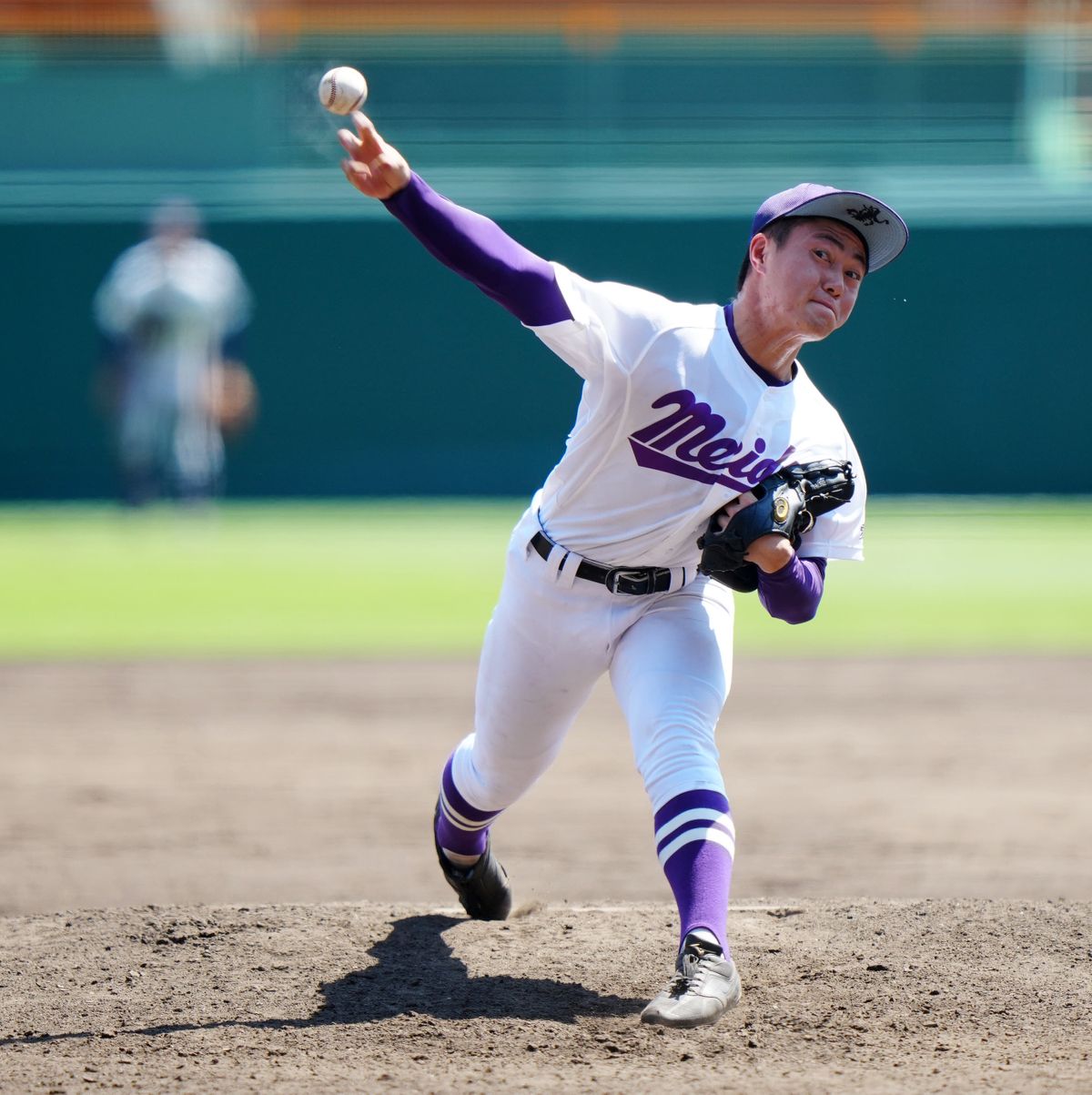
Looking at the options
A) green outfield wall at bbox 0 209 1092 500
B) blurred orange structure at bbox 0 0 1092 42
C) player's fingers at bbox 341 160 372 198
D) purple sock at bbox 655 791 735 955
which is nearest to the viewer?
player's fingers at bbox 341 160 372 198

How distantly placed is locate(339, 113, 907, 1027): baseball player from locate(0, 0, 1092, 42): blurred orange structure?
14.2m

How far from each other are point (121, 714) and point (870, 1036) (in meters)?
4.41

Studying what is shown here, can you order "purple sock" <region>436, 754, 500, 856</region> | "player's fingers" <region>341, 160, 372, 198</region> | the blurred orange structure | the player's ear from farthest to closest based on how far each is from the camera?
the blurred orange structure, "purple sock" <region>436, 754, 500, 856</region>, the player's ear, "player's fingers" <region>341, 160, 372, 198</region>

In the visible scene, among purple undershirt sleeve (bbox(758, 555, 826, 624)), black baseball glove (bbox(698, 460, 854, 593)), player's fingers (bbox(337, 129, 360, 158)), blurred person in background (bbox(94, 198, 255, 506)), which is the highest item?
blurred person in background (bbox(94, 198, 255, 506))

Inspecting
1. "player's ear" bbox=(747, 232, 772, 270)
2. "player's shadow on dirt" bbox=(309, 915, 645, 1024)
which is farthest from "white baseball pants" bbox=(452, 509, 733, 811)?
"player's ear" bbox=(747, 232, 772, 270)

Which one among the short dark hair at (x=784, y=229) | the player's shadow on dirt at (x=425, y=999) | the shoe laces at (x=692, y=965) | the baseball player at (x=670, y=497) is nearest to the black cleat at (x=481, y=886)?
the player's shadow on dirt at (x=425, y=999)

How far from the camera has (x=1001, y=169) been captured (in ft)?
51.8

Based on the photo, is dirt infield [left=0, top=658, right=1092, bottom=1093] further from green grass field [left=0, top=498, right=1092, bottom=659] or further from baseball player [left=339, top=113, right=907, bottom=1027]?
green grass field [left=0, top=498, right=1092, bottom=659]

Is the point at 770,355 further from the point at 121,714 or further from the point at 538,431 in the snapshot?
the point at 538,431

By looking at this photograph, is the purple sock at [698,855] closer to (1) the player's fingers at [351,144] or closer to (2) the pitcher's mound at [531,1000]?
(2) the pitcher's mound at [531,1000]

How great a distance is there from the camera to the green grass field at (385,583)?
866 centimetres

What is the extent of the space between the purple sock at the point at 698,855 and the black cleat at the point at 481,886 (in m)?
0.85

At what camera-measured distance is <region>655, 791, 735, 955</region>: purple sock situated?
3.26 metres

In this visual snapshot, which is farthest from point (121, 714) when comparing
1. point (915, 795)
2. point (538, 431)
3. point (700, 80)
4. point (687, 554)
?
point (700, 80)
